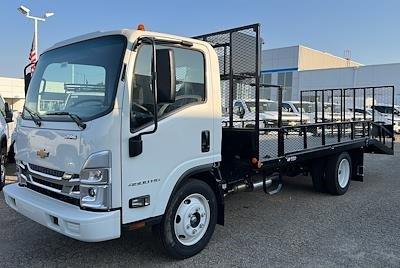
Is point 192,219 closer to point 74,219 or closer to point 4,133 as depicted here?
point 74,219

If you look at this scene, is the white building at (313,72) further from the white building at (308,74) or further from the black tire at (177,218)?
the black tire at (177,218)

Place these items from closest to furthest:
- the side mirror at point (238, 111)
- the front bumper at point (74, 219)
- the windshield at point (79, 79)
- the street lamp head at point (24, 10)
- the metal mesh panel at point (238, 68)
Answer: the front bumper at point (74, 219) < the windshield at point (79, 79) < the metal mesh panel at point (238, 68) < the side mirror at point (238, 111) < the street lamp head at point (24, 10)

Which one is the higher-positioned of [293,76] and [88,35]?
[293,76]

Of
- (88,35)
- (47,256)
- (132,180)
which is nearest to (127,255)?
(47,256)

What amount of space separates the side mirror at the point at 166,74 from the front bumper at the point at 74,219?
3.79ft

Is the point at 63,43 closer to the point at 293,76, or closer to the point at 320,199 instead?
the point at 320,199

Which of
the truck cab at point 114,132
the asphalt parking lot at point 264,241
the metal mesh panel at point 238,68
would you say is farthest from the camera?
the metal mesh panel at point 238,68

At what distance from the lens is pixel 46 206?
3.78m

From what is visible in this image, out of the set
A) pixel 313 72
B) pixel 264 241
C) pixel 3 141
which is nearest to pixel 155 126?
pixel 264 241

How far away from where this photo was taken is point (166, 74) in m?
3.54

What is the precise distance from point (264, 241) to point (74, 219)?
97.7 inches

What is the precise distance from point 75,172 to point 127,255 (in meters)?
1.34

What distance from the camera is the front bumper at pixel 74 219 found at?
3.40 metres

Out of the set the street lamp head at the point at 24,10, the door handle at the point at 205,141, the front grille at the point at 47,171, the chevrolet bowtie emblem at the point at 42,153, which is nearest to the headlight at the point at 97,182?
the front grille at the point at 47,171
